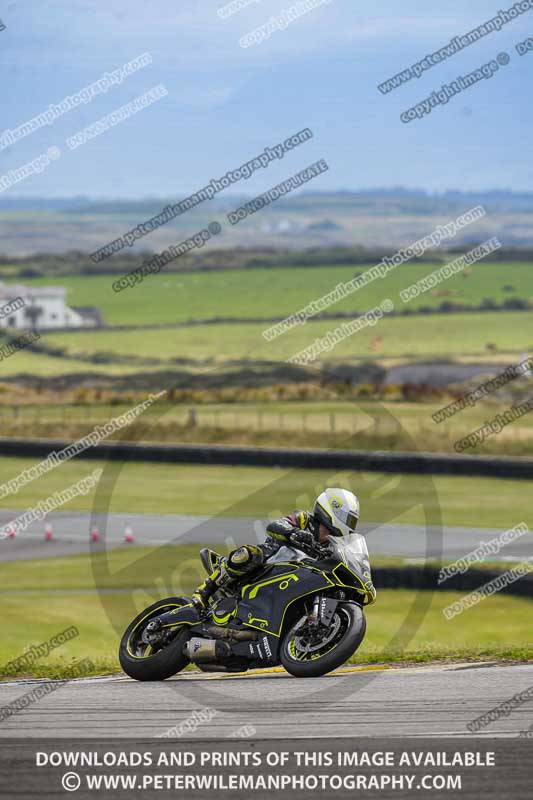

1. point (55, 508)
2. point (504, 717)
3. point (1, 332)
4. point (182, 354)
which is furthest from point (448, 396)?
point (1, 332)

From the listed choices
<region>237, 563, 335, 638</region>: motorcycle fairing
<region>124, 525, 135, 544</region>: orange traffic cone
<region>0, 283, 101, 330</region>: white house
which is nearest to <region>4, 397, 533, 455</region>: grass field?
<region>124, 525, 135, 544</region>: orange traffic cone

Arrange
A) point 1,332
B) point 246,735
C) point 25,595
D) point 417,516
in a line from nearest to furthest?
point 246,735
point 25,595
point 417,516
point 1,332

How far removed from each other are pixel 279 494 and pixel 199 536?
26.1 feet

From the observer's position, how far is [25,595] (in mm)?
27125

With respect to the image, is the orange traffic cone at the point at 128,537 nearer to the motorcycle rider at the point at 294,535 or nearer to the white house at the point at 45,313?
the motorcycle rider at the point at 294,535

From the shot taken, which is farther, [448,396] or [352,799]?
[448,396]

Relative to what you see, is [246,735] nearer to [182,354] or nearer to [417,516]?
[417,516]

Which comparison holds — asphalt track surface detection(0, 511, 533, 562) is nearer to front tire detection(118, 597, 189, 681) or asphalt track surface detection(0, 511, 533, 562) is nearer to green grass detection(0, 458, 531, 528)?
green grass detection(0, 458, 531, 528)

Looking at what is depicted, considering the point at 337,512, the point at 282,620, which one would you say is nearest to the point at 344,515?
the point at 337,512

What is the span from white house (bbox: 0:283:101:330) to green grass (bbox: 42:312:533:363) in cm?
809

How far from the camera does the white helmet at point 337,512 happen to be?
1066 cm

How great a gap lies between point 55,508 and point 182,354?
82.7 meters

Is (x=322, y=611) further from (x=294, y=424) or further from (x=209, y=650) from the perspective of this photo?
(x=294, y=424)

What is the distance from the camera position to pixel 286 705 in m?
9.55
